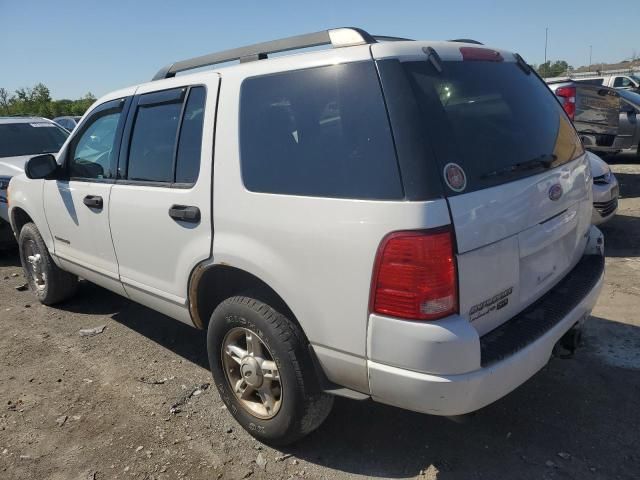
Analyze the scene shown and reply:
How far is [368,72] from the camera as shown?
2.15 meters

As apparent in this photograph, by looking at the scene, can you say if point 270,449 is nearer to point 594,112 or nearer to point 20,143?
point 20,143

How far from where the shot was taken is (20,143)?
7.35 m

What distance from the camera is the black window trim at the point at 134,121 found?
9.84 ft

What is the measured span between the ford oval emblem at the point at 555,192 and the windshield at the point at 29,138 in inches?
275

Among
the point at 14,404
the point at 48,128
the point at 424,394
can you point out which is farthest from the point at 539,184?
the point at 48,128

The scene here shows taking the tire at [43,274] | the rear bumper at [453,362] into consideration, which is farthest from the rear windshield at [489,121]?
the tire at [43,274]

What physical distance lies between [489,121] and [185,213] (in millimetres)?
1631

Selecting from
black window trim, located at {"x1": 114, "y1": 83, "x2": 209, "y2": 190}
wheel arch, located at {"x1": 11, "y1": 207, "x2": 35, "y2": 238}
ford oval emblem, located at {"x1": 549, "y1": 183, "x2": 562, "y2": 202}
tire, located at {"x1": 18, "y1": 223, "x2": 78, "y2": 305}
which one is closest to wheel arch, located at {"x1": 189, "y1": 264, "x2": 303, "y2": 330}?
black window trim, located at {"x1": 114, "y1": 83, "x2": 209, "y2": 190}

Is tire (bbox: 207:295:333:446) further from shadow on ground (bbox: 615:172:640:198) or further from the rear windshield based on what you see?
shadow on ground (bbox: 615:172:640:198)

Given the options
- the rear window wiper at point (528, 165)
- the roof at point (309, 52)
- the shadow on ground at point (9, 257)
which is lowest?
the shadow on ground at point (9, 257)

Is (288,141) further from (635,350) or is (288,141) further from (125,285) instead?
(635,350)

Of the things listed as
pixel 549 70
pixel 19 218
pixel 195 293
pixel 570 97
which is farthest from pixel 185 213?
pixel 549 70

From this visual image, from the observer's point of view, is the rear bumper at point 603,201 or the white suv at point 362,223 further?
the rear bumper at point 603,201

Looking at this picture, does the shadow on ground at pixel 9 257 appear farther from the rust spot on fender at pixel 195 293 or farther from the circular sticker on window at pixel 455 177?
the circular sticker on window at pixel 455 177
